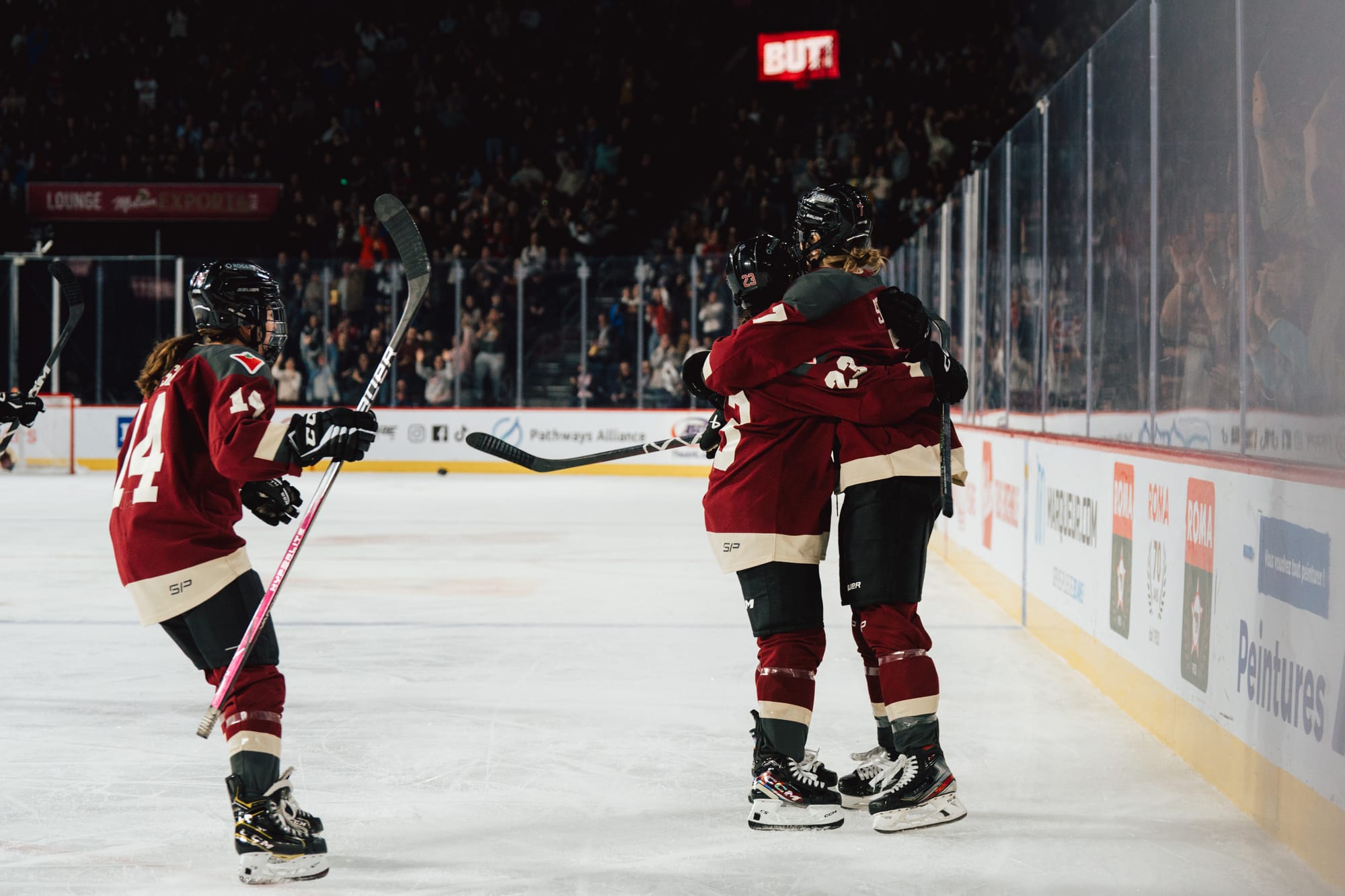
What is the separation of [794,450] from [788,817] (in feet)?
2.45

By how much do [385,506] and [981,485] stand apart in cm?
573

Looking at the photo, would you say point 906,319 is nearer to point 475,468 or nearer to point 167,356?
point 167,356

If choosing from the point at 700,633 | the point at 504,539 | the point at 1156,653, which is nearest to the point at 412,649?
the point at 700,633

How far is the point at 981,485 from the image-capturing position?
737cm

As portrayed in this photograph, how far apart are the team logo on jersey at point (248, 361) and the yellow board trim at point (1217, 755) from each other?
2.05m

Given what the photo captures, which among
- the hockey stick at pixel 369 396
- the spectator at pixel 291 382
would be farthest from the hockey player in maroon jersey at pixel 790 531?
the spectator at pixel 291 382

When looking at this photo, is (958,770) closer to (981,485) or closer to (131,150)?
(981,485)

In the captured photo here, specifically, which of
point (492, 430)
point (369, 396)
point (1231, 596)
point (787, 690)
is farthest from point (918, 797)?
point (492, 430)

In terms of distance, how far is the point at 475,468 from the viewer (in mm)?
16656

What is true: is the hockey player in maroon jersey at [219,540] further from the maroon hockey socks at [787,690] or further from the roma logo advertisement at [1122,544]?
the roma logo advertisement at [1122,544]

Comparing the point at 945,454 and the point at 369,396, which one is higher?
the point at 369,396

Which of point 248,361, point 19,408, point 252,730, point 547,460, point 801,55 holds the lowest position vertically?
point 252,730

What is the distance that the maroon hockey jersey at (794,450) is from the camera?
2967mm

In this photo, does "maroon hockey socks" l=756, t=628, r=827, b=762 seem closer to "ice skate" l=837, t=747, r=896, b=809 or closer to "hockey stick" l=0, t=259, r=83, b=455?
"ice skate" l=837, t=747, r=896, b=809
